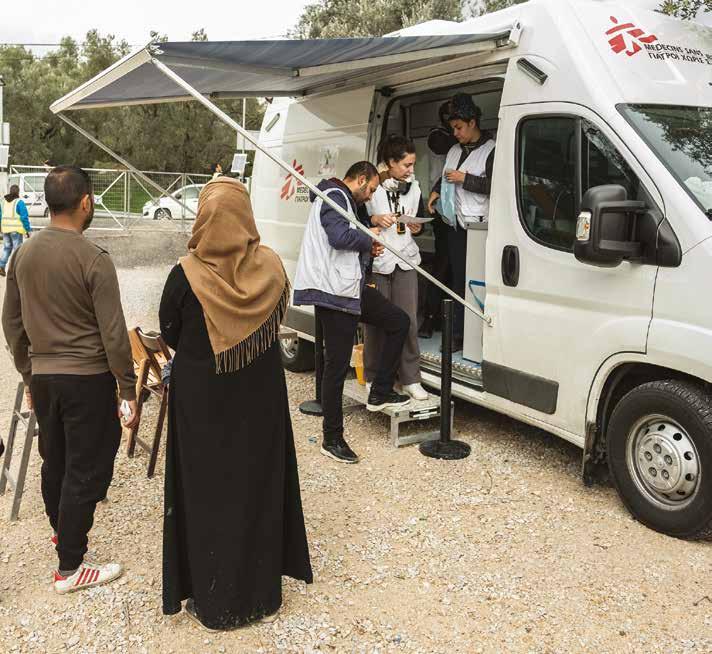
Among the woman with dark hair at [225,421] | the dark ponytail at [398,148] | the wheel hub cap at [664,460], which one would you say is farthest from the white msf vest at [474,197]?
the woman with dark hair at [225,421]

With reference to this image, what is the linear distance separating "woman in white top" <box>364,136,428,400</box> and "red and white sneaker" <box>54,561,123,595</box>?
8.04 feet

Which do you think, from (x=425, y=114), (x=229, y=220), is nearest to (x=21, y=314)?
(x=229, y=220)

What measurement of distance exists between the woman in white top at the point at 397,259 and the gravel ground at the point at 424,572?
2.35 feet

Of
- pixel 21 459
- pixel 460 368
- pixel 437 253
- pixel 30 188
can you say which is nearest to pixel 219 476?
pixel 21 459

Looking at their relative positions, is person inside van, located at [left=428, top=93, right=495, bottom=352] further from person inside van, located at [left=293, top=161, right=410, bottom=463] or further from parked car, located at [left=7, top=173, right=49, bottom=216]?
parked car, located at [left=7, top=173, right=49, bottom=216]

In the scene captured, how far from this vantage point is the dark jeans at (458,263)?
5.75 metres

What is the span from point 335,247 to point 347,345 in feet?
2.06

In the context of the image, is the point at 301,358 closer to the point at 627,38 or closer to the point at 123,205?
the point at 627,38

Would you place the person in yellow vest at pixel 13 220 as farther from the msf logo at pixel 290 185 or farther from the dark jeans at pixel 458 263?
the dark jeans at pixel 458 263

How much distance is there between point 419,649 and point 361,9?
19.1 metres

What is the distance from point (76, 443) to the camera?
3297mm

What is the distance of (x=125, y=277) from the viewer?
47.2 ft

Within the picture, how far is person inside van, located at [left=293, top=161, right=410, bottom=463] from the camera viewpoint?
4.76 meters

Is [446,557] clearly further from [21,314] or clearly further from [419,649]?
[21,314]
